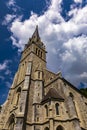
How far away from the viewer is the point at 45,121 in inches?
907

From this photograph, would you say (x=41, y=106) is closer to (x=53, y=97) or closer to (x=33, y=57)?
(x=53, y=97)

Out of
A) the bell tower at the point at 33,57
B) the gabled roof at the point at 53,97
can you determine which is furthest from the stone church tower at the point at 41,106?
the bell tower at the point at 33,57

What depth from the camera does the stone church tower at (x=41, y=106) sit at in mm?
22328

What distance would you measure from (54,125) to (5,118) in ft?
32.3

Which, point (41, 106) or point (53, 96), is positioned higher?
point (53, 96)

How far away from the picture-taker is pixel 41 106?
25422 mm

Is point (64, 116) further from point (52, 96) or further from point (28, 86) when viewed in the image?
point (28, 86)

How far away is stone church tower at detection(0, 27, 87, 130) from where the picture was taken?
Result: 2233 cm

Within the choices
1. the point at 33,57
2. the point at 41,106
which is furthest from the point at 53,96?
the point at 33,57

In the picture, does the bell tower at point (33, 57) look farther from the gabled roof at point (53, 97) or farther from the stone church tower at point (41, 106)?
the gabled roof at point (53, 97)

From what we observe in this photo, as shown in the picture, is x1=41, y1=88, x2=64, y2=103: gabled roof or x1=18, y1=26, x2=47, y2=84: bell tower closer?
x1=41, y1=88, x2=64, y2=103: gabled roof

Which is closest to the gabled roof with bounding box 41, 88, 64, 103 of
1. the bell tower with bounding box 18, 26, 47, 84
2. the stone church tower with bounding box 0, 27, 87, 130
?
the stone church tower with bounding box 0, 27, 87, 130

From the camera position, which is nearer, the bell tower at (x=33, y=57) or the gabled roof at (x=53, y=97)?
the gabled roof at (x=53, y=97)

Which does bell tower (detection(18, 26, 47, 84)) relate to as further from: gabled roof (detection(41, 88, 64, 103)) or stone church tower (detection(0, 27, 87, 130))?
gabled roof (detection(41, 88, 64, 103))
